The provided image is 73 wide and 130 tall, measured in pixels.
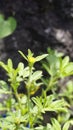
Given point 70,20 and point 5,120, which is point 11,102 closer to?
point 5,120

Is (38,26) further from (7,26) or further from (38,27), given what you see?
(7,26)

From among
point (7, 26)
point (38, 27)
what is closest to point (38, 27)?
Result: point (38, 27)

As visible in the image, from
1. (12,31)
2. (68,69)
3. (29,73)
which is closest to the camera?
(29,73)

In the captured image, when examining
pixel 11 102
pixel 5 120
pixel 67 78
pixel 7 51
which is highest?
pixel 7 51

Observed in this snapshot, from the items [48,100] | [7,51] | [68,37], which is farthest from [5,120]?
[68,37]
